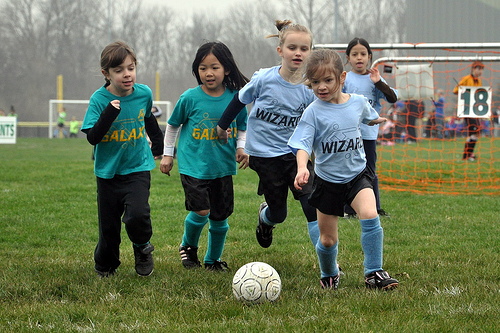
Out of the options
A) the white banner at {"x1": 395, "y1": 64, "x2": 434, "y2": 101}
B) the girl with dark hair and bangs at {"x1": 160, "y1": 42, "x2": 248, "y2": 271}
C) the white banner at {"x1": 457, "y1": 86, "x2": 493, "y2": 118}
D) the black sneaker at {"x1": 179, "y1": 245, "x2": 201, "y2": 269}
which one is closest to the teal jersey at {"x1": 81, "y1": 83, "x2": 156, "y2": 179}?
the girl with dark hair and bangs at {"x1": 160, "y1": 42, "x2": 248, "y2": 271}

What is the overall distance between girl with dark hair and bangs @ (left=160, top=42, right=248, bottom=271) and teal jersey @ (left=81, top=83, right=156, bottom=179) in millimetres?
353

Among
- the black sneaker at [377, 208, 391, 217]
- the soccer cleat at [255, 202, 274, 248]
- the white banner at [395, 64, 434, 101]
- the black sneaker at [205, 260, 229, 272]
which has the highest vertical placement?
the white banner at [395, 64, 434, 101]

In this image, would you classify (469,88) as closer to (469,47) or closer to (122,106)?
(469,47)

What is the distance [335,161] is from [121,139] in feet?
4.87

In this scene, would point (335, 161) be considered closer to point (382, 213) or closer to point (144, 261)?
point (144, 261)

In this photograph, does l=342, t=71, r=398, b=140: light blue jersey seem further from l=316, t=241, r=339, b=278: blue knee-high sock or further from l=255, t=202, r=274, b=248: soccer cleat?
l=316, t=241, r=339, b=278: blue knee-high sock

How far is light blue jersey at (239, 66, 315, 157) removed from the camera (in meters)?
4.58

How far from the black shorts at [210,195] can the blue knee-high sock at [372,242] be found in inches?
48.2

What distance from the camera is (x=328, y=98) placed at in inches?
155

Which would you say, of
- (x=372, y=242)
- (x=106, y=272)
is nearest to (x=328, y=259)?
(x=372, y=242)

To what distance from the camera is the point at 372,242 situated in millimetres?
3910

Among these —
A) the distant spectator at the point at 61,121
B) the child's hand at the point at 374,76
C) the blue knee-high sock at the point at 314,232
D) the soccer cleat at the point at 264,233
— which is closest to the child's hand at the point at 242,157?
the soccer cleat at the point at 264,233

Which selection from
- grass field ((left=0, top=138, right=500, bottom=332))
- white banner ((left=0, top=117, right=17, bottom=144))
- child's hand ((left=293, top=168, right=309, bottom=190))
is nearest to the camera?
grass field ((left=0, top=138, right=500, bottom=332))

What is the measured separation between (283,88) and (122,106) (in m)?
1.17
